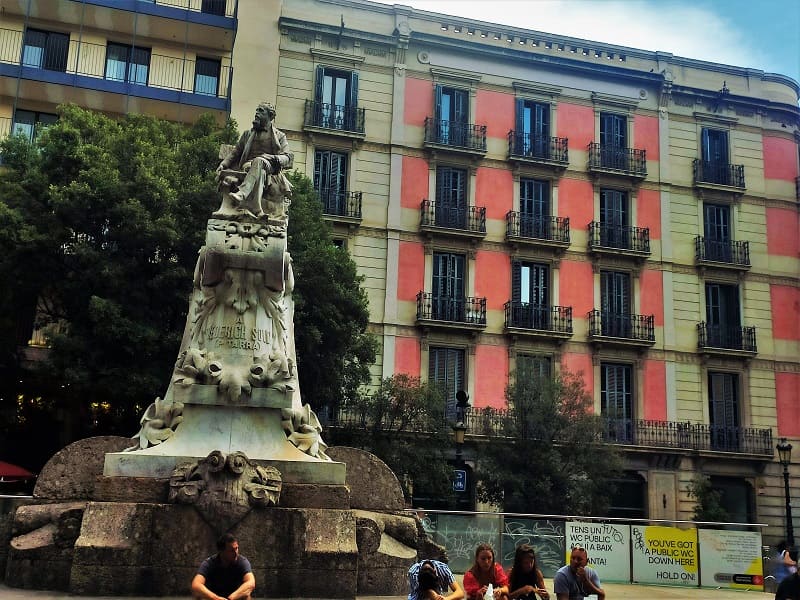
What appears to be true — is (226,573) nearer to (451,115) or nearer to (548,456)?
(548,456)

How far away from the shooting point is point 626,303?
3272 centimetres

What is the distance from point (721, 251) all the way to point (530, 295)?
8222 millimetres

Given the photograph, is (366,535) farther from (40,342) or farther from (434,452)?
(40,342)

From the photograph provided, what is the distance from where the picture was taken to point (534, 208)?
3266 centimetres

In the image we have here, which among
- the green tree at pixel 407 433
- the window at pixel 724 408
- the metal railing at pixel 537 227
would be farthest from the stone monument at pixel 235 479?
the window at pixel 724 408

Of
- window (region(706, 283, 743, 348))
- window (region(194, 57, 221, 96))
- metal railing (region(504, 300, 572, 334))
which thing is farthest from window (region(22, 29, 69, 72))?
window (region(706, 283, 743, 348))

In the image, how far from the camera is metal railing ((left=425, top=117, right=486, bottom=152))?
105 ft

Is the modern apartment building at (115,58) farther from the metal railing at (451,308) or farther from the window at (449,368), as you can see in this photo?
the window at (449,368)

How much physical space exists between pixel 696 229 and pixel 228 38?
19109 mm

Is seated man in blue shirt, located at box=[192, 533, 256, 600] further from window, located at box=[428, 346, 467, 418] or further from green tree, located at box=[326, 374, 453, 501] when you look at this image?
window, located at box=[428, 346, 467, 418]

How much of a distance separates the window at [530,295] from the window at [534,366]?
3.57 feet

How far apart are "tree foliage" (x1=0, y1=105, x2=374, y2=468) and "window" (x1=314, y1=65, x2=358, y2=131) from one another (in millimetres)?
8218

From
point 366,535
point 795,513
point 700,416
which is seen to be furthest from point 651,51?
point 366,535

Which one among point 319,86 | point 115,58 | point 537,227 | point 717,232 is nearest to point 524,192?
point 537,227
